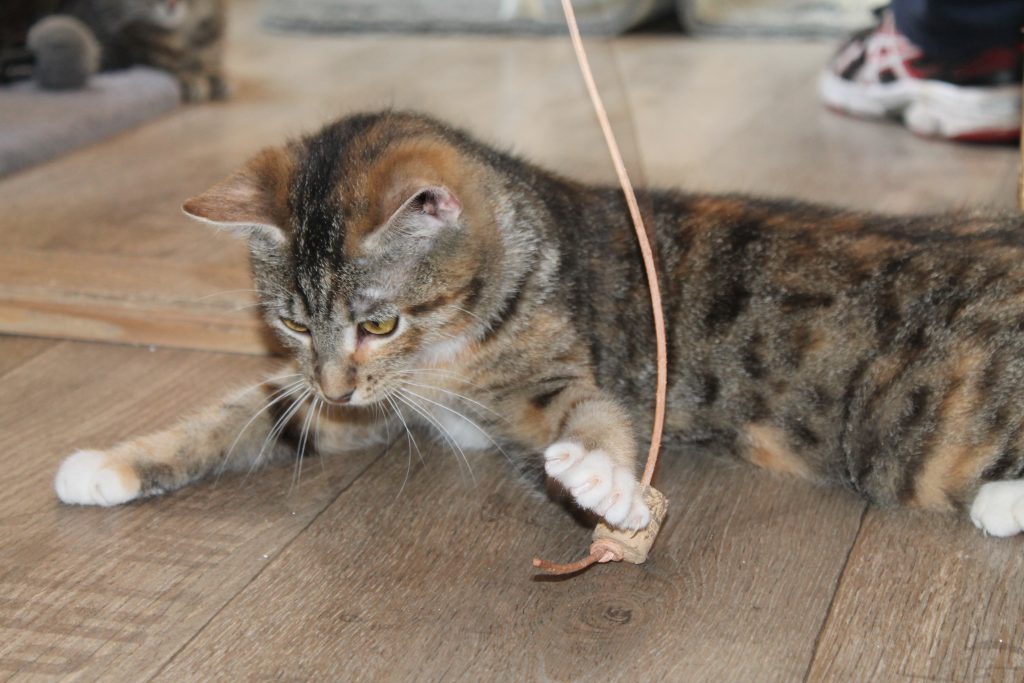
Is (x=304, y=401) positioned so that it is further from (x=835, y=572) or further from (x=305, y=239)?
(x=835, y=572)

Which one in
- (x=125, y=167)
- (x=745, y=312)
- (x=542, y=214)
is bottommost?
(x=125, y=167)

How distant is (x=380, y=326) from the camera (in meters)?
1.59

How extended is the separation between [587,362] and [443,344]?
0.22 metres

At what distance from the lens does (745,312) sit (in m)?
1.71

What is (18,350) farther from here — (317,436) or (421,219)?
(421,219)

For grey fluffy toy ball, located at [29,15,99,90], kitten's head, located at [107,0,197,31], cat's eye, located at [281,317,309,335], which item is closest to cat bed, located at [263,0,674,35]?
kitten's head, located at [107,0,197,31]

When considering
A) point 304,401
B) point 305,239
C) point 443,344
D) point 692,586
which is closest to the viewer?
point 692,586

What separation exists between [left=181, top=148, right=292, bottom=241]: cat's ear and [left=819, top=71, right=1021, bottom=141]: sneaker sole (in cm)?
212

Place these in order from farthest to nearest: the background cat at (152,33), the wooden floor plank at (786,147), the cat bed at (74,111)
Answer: the background cat at (152,33) → the cat bed at (74,111) → the wooden floor plank at (786,147)

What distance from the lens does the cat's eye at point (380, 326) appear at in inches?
62.4

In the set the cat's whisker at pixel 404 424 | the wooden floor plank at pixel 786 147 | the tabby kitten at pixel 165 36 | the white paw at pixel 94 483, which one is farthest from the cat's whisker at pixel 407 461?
the tabby kitten at pixel 165 36

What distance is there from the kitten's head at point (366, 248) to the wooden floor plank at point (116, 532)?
219mm

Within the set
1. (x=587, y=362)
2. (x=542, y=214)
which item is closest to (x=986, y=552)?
(x=587, y=362)

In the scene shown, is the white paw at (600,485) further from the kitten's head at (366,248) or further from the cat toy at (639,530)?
the kitten's head at (366,248)
